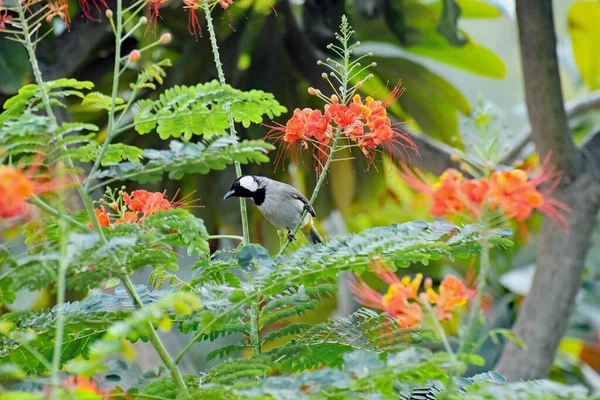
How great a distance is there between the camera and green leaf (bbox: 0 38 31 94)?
2.60 metres

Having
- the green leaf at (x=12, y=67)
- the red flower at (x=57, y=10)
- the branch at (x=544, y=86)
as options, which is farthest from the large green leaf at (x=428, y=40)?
the red flower at (x=57, y=10)

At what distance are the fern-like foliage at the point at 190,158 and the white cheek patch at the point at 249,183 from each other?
0.78 m

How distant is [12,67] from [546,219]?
1.88 meters

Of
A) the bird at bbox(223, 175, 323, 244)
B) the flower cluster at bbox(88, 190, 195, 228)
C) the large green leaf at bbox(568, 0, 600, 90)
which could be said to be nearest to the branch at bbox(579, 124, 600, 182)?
the large green leaf at bbox(568, 0, 600, 90)

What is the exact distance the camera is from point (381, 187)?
337 centimetres

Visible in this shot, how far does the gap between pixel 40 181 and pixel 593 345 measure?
409 cm

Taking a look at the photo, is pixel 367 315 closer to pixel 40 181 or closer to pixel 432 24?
pixel 40 181

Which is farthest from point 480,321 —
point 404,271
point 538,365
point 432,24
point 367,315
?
point 404,271

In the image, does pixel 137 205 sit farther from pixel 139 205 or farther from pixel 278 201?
pixel 278 201

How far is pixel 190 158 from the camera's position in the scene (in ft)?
3.30

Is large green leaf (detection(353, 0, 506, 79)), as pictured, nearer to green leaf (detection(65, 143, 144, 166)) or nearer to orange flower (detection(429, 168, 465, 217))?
green leaf (detection(65, 143, 144, 166))

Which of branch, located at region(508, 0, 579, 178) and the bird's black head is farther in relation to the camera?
branch, located at region(508, 0, 579, 178)

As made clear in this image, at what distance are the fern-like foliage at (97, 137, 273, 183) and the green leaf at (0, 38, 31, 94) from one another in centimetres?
174

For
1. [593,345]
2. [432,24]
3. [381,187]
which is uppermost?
[432,24]
